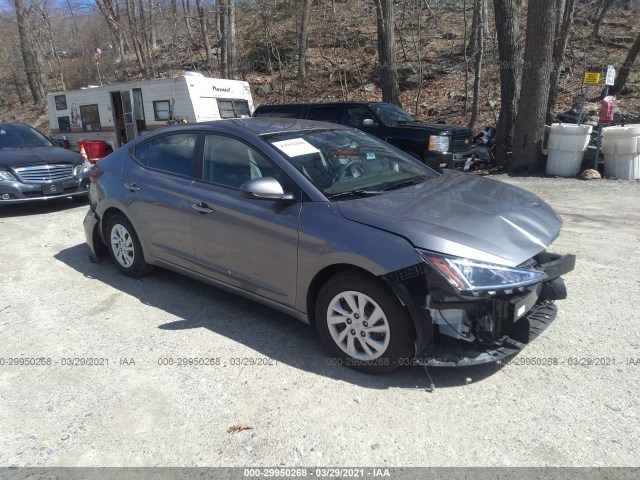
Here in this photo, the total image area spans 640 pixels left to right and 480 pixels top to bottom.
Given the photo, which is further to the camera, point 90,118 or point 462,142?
point 90,118

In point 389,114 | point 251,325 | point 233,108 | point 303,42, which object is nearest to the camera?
point 251,325

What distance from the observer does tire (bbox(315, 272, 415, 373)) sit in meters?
2.99

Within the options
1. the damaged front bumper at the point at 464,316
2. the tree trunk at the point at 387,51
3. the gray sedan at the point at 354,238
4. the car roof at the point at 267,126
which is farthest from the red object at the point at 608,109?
the damaged front bumper at the point at 464,316

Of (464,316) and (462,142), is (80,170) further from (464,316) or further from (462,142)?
(464,316)

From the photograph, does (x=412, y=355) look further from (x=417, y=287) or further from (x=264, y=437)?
(x=264, y=437)

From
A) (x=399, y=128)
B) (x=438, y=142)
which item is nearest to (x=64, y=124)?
(x=399, y=128)

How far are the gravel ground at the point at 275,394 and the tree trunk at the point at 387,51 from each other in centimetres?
1069

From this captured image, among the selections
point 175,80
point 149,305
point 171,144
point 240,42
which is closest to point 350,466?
point 149,305

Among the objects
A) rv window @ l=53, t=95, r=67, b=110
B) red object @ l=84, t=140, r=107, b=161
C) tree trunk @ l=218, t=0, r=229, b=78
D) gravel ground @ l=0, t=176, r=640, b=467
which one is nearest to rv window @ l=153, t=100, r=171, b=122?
red object @ l=84, t=140, r=107, b=161

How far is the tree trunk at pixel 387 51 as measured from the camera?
46.1 feet

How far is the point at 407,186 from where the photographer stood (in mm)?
3791

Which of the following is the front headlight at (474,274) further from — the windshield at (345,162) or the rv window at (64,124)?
the rv window at (64,124)

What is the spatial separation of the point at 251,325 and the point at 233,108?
10818 millimetres

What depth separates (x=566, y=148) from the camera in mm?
9953
